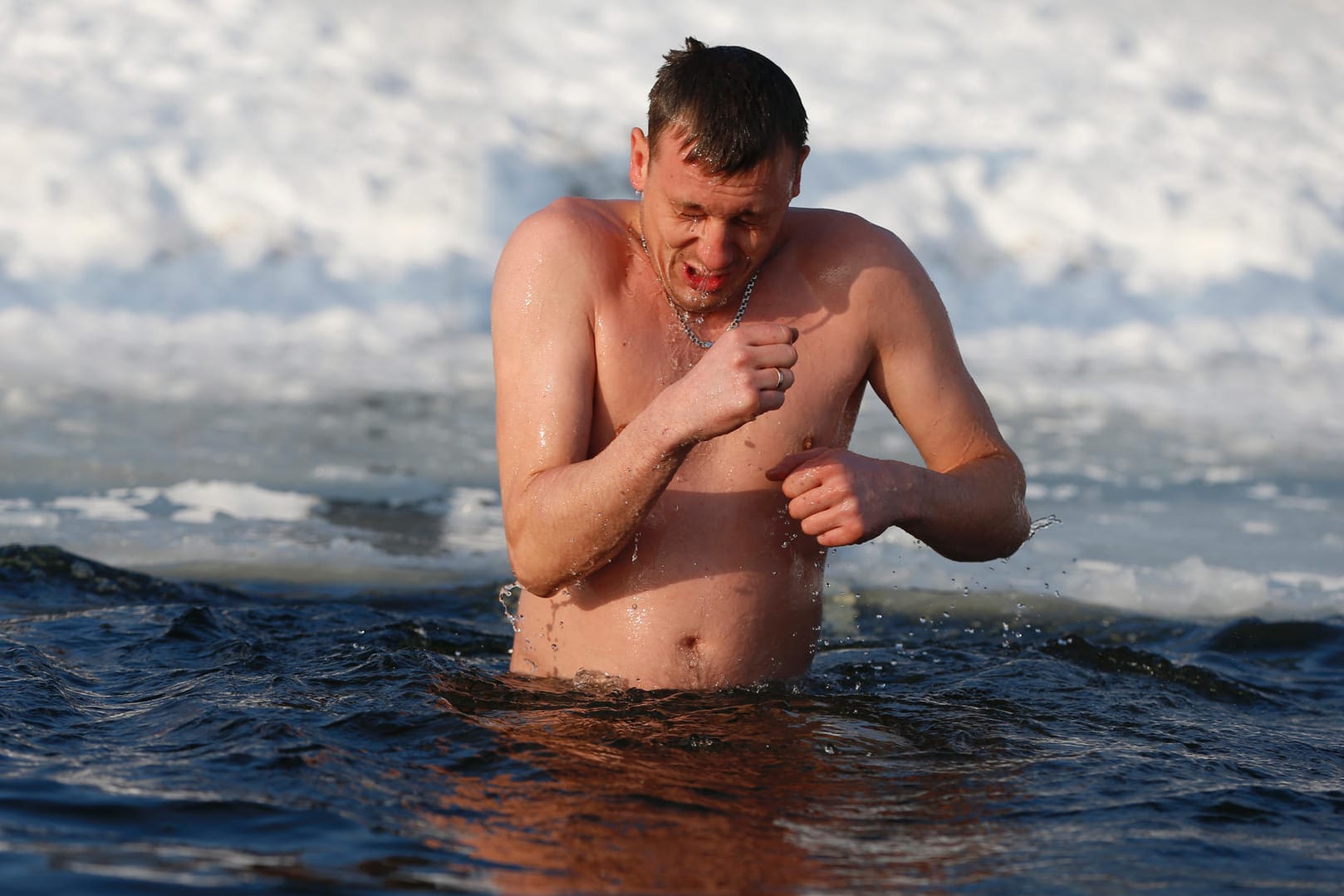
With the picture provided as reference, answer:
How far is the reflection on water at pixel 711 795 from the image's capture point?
238 cm

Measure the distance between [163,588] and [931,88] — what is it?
915cm

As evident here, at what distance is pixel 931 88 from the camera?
12.3 m

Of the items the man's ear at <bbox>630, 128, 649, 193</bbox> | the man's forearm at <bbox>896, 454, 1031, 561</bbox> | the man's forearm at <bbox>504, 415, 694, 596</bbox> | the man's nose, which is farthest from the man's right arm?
the man's forearm at <bbox>896, 454, 1031, 561</bbox>

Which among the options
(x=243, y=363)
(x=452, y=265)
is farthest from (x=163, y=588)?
(x=452, y=265)

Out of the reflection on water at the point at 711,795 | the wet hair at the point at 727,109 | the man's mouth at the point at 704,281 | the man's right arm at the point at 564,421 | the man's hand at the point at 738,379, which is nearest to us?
the reflection on water at the point at 711,795

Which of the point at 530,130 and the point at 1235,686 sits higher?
the point at 530,130

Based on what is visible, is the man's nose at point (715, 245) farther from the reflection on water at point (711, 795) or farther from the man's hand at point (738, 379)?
the reflection on water at point (711, 795)

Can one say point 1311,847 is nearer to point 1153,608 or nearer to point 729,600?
point 729,600

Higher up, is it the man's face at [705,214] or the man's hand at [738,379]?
the man's face at [705,214]

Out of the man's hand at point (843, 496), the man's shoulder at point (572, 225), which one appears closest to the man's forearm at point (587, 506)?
the man's hand at point (843, 496)

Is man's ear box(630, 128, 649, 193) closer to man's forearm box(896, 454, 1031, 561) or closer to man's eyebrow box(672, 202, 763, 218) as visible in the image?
man's eyebrow box(672, 202, 763, 218)

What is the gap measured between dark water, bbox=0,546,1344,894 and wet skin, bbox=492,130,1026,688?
168 millimetres

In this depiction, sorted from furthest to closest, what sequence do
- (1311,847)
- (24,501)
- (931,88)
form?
(931,88) → (24,501) → (1311,847)

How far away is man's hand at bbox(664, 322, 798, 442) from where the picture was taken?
263cm
